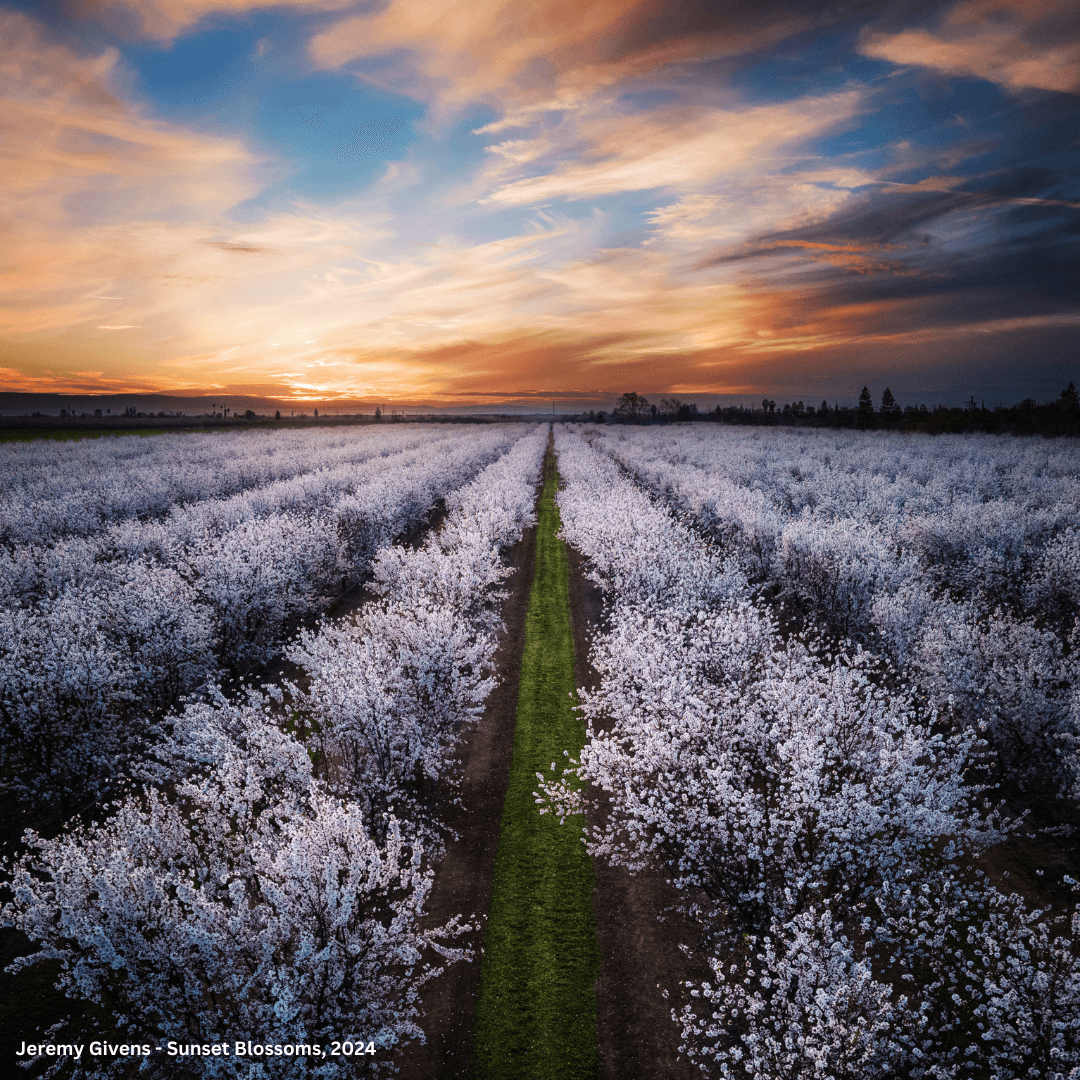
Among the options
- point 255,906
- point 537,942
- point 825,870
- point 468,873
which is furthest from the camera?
point 468,873

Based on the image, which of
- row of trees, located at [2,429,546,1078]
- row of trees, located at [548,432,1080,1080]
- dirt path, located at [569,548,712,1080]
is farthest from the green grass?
row of trees, located at [548,432,1080,1080]

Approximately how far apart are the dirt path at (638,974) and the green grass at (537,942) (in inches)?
6.4

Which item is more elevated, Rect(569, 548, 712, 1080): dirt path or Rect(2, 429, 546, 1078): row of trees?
Rect(2, 429, 546, 1078): row of trees

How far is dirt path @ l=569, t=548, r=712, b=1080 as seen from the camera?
636cm

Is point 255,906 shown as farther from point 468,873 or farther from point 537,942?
point 537,942

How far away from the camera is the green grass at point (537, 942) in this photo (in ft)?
21.1

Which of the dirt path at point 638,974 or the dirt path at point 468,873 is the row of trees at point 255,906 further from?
the dirt path at point 638,974

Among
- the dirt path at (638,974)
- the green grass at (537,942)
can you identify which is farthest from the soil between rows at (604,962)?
the green grass at (537,942)

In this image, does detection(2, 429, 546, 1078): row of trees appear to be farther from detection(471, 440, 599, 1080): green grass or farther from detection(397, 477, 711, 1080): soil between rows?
detection(471, 440, 599, 1080): green grass

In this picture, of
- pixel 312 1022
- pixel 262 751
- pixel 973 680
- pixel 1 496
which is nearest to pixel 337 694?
pixel 262 751

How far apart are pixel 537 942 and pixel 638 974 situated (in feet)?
4.84

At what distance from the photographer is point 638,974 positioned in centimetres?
733

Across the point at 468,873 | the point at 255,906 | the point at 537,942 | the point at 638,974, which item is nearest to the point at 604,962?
the point at 638,974

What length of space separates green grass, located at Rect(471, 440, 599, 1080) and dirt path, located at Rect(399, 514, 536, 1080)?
0.17 metres
